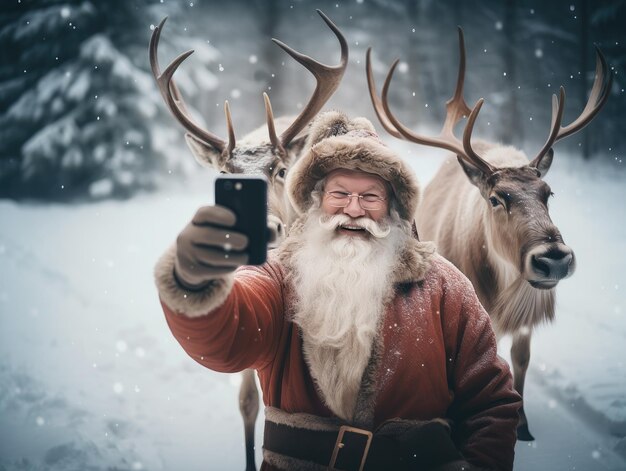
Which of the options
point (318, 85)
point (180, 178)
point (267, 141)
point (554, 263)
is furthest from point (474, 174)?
point (180, 178)

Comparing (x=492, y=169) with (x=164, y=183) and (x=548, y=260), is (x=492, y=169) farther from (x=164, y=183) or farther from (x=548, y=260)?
(x=164, y=183)

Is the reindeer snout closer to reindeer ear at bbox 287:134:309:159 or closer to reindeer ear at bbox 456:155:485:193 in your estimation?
reindeer ear at bbox 456:155:485:193

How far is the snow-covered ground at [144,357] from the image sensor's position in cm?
310

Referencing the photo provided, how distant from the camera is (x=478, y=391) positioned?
65.2 inches

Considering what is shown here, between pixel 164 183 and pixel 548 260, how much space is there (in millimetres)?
2723

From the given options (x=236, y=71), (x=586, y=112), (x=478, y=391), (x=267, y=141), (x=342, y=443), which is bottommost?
(x=342, y=443)

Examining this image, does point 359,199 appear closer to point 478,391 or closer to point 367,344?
point 367,344

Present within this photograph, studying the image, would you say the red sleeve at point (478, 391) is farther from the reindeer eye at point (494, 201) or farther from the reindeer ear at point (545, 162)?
the reindeer ear at point (545, 162)

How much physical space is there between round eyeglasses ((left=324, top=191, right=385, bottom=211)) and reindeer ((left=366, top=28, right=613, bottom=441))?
2.66 feet

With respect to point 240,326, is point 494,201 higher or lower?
higher

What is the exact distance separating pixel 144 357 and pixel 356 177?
2.26 meters

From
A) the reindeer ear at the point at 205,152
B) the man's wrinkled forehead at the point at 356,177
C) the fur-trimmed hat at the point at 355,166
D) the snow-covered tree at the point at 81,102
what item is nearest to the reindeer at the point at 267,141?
the reindeer ear at the point at 205,152

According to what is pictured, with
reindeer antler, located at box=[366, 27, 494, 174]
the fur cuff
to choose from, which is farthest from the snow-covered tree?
the fur cuff

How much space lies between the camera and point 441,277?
1746 mm
